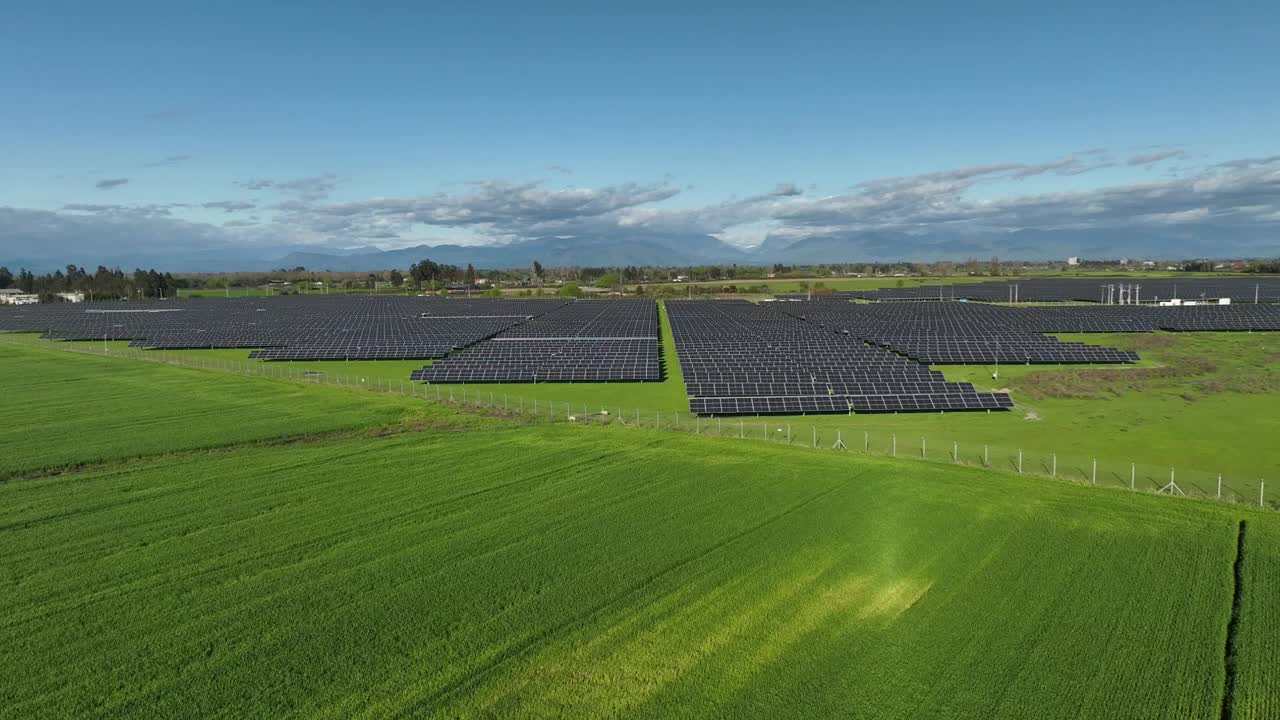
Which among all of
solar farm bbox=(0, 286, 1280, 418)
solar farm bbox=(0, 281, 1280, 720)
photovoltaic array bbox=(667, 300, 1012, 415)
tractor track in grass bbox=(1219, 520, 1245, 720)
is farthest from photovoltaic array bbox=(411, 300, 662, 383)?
tractor track in grass bbox=(1219, 520, 1245, 720)

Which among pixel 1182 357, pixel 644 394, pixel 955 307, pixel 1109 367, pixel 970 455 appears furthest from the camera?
pixel 955 307

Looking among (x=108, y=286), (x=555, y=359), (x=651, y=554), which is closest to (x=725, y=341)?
(x=555, y=359)

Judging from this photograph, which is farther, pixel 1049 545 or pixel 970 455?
pixel 970 455

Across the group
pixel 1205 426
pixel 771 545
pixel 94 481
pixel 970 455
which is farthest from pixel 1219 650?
pixel 94 481

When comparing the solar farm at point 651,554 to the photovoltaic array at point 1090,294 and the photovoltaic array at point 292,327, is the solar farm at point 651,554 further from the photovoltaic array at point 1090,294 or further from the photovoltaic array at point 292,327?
the photovoltaic array at point 1090,294

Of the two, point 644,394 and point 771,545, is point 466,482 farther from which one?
point 644,394

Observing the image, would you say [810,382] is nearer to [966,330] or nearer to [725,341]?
[725,341]

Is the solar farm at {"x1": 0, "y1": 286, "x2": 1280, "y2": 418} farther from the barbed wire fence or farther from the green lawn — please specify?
the green lawn
